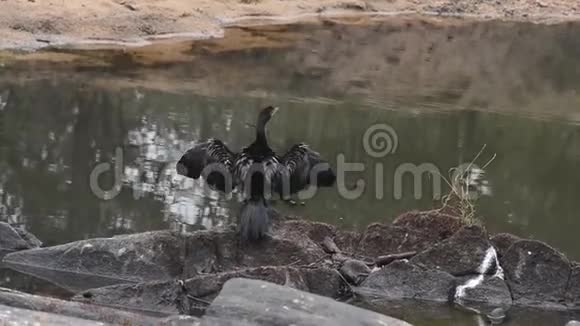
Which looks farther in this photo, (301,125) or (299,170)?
(301,125)

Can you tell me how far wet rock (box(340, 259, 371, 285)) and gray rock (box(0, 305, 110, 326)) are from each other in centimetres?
303

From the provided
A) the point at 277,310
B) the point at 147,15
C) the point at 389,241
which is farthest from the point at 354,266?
the point at 147,15

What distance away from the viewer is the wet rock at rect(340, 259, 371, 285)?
860 centimetres

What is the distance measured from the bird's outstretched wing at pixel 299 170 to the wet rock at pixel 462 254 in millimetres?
1011

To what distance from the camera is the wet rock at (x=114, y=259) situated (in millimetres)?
8594

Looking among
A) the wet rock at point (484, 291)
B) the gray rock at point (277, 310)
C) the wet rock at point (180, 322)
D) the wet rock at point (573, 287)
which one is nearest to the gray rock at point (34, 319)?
the wet rock at point (180, 322)

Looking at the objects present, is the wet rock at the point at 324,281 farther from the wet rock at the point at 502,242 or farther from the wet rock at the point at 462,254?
the wet rock at the point at 502,242

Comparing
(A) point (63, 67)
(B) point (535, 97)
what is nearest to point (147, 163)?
(A) point (63, 67)

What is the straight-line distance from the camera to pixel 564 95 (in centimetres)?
1905

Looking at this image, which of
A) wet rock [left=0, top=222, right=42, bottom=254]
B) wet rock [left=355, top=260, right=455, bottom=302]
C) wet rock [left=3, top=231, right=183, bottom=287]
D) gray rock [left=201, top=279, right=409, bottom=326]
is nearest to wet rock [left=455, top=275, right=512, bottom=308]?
wet rock [left=355, top=260, right=455, bottom=302]

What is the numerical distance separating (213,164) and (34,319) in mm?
3096

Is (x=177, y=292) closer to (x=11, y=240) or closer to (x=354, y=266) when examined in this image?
(x=354, y=266)

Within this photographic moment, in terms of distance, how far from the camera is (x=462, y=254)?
870 cm

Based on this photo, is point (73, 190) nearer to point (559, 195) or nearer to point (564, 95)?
point (559, 195)
